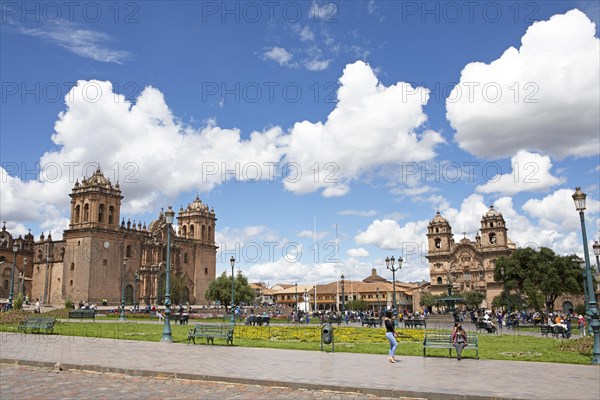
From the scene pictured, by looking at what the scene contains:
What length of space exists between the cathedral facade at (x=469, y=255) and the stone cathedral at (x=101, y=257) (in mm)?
41660

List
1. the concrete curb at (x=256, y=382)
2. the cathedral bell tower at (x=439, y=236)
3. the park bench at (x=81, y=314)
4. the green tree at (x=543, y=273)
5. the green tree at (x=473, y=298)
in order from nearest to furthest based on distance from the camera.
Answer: the concrete curb at (x=256, y=382) → the park bench at (x=81, y=314) → the green tree at (x=543, y=273) → the green tree at (x=473, y=298) → the cathedral bell tower at (x=439, y=236)

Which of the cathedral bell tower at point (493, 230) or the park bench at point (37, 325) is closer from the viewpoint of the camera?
the park bench at point (37, 325)

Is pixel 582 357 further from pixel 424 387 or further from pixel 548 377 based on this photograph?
pixel 424 387

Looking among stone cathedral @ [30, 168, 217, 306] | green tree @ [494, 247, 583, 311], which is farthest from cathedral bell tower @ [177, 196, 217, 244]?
green tree @ [494, 247, 583, 311]

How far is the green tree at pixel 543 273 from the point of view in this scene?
44.4 meters

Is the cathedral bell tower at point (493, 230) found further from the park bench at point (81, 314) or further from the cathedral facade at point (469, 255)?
the park bench at point (81, 314)

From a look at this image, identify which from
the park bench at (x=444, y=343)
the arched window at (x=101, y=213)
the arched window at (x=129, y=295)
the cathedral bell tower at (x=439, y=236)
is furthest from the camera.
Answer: the cathedral bell tower at (x=439, y=236)

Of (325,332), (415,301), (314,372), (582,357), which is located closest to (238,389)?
(314,372)

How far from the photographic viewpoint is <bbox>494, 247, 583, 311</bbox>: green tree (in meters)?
44.4

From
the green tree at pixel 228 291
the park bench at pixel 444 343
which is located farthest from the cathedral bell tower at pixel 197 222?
the park bench at pixel 444 343

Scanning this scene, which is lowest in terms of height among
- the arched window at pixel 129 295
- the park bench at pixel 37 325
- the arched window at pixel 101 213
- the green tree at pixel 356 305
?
the green tree at pixel 356 305

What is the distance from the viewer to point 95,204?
60.7 metres

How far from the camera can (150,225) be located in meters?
73.9

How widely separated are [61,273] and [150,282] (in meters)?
10.4
